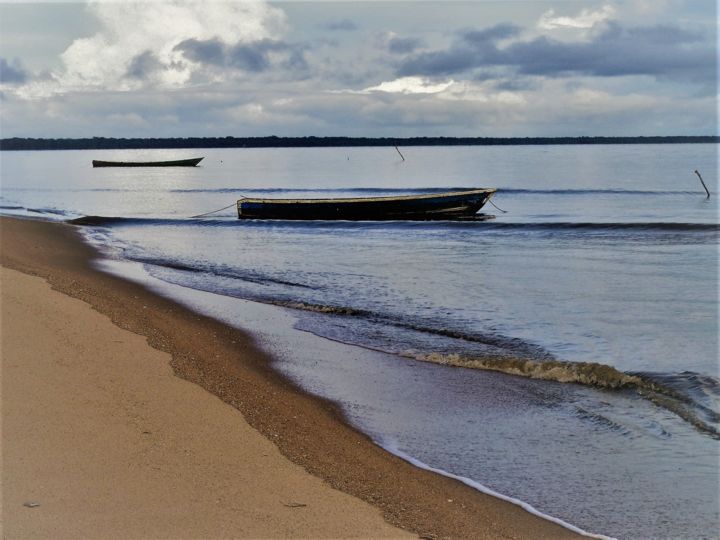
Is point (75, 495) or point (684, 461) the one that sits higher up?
point (75, 495)

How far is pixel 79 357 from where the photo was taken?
8.02 m

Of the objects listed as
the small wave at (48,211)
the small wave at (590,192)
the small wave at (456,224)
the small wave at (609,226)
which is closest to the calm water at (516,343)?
the small wave at (609,226)

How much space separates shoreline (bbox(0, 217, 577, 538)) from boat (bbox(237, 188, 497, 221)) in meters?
21.7

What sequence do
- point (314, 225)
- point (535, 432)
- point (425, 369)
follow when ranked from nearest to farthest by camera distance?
point (535, 432) < point (425, 369) < point (314, 225)

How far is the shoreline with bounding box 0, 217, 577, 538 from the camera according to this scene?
5.70 meters

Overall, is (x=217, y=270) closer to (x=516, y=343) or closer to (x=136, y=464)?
(x=516, y=343)

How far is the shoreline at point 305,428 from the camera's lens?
5699 millimetres

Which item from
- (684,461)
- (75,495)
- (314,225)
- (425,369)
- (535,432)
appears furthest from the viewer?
(314,225)

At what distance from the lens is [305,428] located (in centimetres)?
746

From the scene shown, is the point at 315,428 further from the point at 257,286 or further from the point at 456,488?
the point at 257,286

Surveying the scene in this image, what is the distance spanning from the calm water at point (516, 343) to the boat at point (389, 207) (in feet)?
11.9

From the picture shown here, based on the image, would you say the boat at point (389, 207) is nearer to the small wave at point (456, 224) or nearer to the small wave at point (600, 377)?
the small wave at point (456, 224)

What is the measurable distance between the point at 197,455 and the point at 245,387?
2601 millimetres

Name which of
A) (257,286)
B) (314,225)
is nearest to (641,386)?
(257,286)
